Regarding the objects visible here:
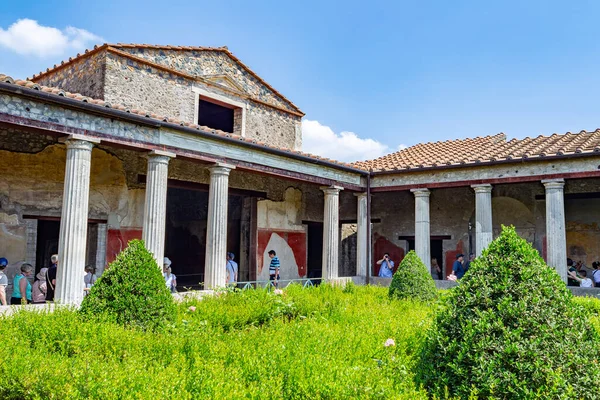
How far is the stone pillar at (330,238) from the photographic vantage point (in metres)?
11.5

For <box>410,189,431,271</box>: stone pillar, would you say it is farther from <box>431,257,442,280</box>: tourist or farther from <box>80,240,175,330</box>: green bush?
<box>80,240,175,330</box>: green bush

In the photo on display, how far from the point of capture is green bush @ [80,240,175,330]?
14.8 feet

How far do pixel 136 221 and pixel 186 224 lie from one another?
17.9ft

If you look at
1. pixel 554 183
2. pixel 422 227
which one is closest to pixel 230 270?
pixel 422 227

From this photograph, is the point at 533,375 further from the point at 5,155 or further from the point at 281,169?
the point at 5,155

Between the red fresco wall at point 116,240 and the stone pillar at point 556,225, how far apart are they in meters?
8.76

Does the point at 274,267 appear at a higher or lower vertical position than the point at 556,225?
lower

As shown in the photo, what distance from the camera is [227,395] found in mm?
2670

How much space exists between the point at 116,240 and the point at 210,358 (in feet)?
22.4

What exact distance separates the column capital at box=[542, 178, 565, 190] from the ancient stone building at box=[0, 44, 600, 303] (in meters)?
0.03

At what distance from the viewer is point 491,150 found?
1160cm

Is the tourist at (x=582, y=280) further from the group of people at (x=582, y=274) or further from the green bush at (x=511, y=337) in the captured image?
the green bush at (x=511, y=337)

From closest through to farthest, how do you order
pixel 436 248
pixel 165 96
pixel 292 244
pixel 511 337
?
pixel 511 337
pixel 165 96
pixel 292 244
pixel 436 248

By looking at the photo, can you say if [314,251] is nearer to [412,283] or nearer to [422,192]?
[422,192]
